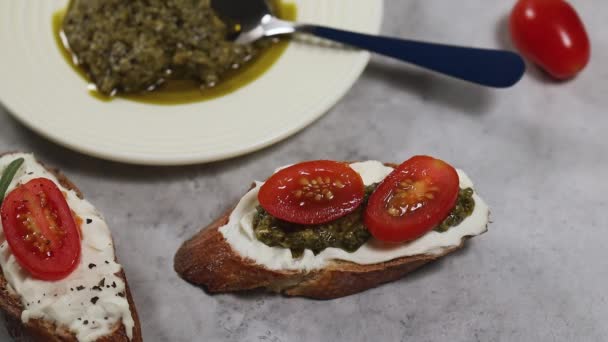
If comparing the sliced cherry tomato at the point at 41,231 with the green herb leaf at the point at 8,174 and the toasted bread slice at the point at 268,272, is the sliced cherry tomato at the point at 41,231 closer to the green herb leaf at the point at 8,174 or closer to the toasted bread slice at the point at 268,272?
the green herb leaf at the point at 8,174

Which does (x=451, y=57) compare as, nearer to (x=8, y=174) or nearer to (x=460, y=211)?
(x=460, y=211)

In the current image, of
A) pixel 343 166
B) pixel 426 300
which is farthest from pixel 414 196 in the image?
pixel 426 300

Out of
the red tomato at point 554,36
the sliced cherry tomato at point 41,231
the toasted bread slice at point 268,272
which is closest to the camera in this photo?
the sliced cherry tomato at point 41,231

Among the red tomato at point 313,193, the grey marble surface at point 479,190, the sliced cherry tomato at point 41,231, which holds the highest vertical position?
the sliced cherry tomato at point 41,231

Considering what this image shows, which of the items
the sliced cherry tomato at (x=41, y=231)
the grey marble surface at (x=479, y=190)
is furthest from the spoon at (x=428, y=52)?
the sliced cherry tomato at (x=41, y=231)

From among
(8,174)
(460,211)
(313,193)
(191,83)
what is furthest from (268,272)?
(191,83)

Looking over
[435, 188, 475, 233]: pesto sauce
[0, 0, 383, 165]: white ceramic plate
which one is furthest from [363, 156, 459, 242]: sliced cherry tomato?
[0, 0, 383, 165]: white ceramic plate
